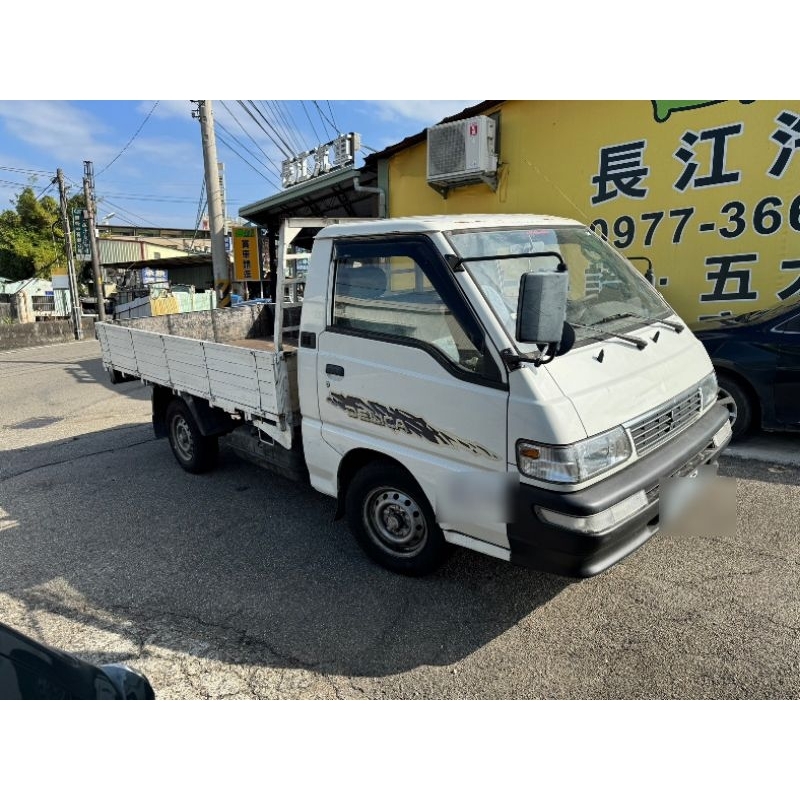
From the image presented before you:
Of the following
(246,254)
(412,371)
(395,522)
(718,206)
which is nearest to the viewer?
(412,371)

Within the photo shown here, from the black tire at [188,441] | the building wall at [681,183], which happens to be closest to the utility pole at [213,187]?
the building wall at [681,183]

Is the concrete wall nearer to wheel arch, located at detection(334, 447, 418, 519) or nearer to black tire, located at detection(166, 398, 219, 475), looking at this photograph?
black tire, located at detection(166, 398, 219, 475)

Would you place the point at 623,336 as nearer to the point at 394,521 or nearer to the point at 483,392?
the point at 483,392

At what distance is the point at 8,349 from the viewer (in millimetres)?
16672

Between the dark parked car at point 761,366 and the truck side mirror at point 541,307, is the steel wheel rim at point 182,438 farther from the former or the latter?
the dark parked car at point 761,366

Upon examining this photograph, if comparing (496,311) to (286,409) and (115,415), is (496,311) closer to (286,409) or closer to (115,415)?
Result: (286,409)

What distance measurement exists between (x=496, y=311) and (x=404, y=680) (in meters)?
1.83

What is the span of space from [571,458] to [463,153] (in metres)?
6.69

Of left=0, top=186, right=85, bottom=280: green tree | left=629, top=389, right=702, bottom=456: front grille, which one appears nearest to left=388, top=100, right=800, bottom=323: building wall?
left=629, top=389, right=702, bottom=456: front grille

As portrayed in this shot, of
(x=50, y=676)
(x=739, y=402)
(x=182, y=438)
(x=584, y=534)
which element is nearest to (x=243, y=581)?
(x=50, y=676)

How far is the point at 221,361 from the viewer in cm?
421

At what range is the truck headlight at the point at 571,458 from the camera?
2.40m

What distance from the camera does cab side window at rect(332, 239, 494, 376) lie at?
272 centimetres

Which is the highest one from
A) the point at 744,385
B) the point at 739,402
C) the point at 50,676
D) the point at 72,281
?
the point at 72,281
